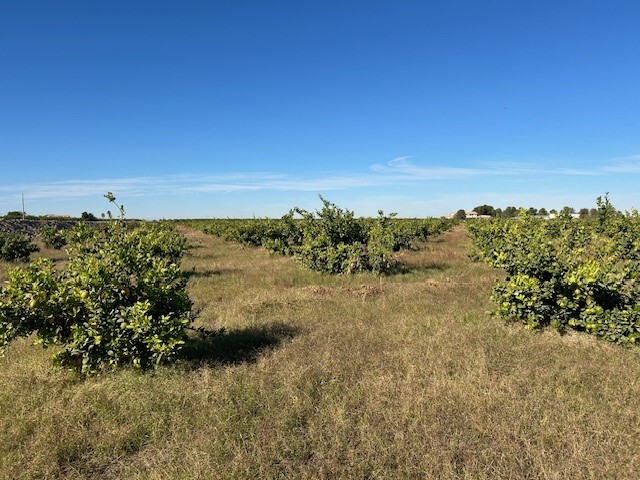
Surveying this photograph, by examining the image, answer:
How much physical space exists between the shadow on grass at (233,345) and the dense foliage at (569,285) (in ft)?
13.0

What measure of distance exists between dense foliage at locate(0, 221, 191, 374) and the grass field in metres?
0.33

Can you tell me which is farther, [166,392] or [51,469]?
[166,392]

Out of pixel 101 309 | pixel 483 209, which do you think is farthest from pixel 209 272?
pixel 483 209

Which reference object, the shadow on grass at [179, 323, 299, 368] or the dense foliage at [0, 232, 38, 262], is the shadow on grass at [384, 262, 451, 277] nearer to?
the shadow on grass at [179, 323, 299, 368]

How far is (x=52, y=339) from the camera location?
482cm

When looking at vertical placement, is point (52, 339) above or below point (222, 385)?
above

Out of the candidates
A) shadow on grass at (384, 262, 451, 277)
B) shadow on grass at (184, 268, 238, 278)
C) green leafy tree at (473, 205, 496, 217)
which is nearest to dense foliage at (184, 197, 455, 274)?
shadow on grass at (384, 262, 451, 277)

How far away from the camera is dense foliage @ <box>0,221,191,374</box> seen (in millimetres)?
4609

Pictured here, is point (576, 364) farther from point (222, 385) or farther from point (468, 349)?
point (222, 385)

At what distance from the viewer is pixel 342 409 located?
4059 millimetres

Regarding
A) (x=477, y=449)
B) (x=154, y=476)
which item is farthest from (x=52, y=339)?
(x=477, y=449)

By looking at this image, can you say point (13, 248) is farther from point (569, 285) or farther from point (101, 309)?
point (569, 285)

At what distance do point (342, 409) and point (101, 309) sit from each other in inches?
121

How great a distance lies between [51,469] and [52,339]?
6.59ft
